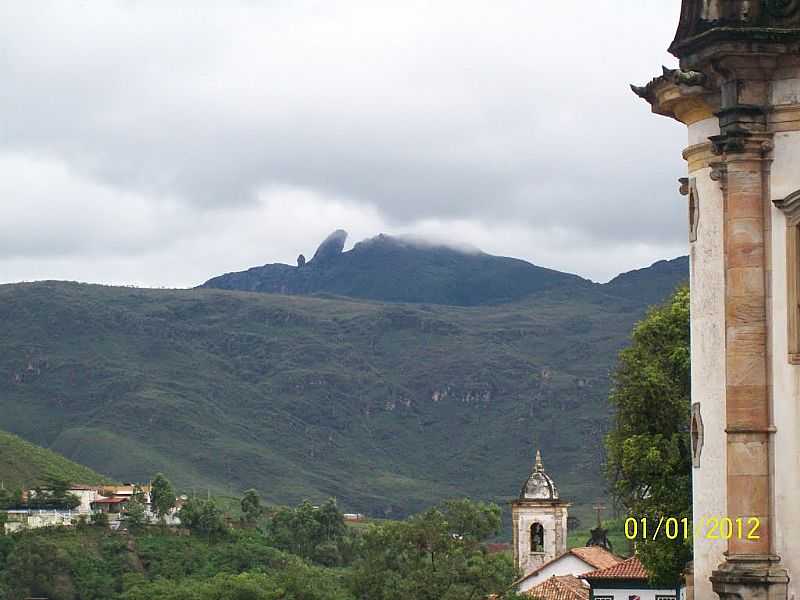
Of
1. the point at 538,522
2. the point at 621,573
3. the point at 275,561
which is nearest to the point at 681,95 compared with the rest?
the point at 621,573

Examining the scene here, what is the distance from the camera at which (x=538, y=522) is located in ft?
279

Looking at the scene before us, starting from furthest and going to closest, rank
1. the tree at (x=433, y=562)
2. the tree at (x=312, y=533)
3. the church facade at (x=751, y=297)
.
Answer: the tree at (x=312, y=533) < the tree at (x=433, y=562) < the church facade at (x=751, y=297)

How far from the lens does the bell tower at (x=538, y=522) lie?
84.4m

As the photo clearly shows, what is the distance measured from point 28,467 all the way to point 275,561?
3522 centimetres

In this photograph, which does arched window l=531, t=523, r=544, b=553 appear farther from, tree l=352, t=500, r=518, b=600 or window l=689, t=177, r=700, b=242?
window l=689, t=177, r=700, b=242

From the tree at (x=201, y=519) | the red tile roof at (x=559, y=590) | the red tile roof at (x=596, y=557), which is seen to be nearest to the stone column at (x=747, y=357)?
the red tile roof at (x=559, y=590)

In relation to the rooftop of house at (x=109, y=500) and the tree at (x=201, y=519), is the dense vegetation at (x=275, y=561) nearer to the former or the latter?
the tree at (x=201, y=519)

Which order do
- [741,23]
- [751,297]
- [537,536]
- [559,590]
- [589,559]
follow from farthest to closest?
[537,536] < [589,559] < [559,590] < [741,23] < [751,297]

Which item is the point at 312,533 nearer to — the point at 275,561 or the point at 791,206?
the point at 275,561

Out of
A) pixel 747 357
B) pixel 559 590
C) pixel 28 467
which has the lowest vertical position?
pixel 559 590

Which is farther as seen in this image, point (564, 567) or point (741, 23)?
point (564, 567)

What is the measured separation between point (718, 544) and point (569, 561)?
6212cm

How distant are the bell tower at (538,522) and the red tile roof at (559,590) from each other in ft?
25.5

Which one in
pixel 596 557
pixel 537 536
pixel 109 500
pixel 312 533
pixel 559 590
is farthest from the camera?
pixel 109 500
